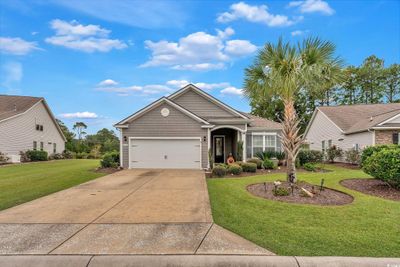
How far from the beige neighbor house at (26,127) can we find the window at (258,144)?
21.1m

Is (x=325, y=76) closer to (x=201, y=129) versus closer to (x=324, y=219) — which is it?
(x=324, y=219)

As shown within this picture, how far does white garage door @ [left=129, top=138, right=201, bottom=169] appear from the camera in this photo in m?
16.6

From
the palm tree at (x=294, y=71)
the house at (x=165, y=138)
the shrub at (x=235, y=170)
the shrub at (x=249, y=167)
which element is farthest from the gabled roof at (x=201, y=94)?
the palm tree at (x=294, y=71)

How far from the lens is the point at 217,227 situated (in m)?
5.55

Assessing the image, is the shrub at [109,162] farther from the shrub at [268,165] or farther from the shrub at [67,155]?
the shrub at [67,155]

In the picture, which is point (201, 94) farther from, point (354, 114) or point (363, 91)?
point (363, 91)

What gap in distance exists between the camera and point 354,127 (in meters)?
21.5

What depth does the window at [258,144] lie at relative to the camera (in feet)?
63.2

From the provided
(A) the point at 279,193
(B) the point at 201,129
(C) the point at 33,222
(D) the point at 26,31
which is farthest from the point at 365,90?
(C) the point at 33,222

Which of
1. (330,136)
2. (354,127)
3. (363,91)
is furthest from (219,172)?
(363,91)

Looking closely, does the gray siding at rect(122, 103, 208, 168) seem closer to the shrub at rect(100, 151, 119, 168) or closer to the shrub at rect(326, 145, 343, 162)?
the shrub at rect(100, 151, 119, 168)

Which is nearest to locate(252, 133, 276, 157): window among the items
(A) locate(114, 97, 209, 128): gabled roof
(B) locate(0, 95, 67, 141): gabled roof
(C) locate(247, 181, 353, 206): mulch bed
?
(A) locate(114, 97, 209, 128): gabled roof

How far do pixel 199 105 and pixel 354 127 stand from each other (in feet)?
41.7

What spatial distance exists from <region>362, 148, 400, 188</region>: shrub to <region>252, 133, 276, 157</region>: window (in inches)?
379
